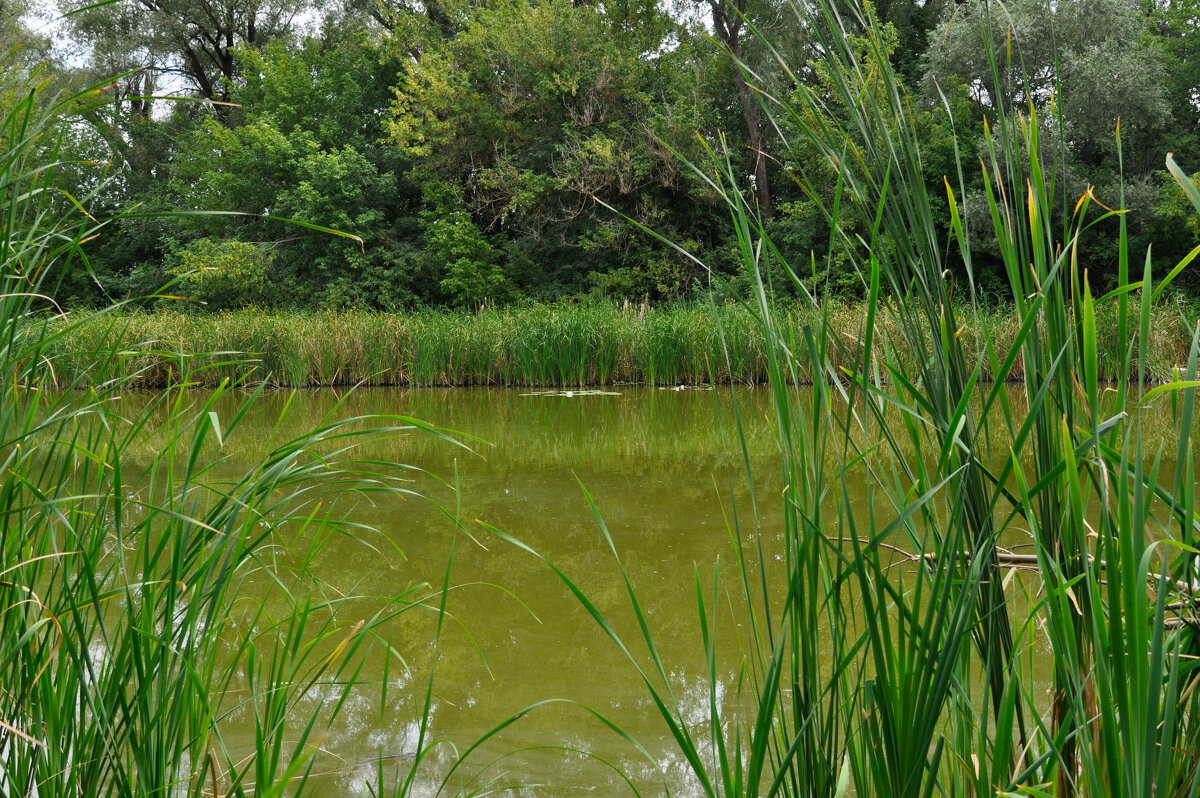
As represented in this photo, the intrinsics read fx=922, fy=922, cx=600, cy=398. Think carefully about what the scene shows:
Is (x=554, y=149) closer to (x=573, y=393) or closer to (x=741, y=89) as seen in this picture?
(x=741, y=89)

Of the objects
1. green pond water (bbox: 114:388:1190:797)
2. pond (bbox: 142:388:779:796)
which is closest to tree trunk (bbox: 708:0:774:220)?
pond (bbox: 142:388:779:796)

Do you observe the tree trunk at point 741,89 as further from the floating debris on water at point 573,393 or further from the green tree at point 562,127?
the floating debris on water at point 573,393

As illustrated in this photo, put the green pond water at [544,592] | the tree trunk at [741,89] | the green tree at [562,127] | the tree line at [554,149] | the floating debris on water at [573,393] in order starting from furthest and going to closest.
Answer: the tree trunk at [741,89] < the green tree at [562,127] < the tree line at [554,149] < the floating debris on water at [573,393] < the green pond water at [544,592]

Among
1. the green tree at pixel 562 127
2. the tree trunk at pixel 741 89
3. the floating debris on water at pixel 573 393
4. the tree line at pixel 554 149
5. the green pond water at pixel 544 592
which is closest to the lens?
the green pond water at pixel 544 592

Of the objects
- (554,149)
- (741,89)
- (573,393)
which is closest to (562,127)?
(554,149)

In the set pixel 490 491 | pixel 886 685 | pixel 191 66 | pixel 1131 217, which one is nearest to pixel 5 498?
pixel 886 685

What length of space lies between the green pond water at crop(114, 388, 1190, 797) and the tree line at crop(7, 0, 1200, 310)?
9.23 meters

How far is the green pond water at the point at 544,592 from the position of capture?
4.76 ft

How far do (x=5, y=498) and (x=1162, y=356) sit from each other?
27.6ft

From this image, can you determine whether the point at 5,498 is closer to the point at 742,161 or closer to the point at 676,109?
the point at 676,109

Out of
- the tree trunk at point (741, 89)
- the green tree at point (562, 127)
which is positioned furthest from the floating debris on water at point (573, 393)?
the tree trunk at point (741, 89)

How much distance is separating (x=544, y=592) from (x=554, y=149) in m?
13.1

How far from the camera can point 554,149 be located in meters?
14.5

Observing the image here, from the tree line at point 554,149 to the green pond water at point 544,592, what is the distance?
9228 mm
